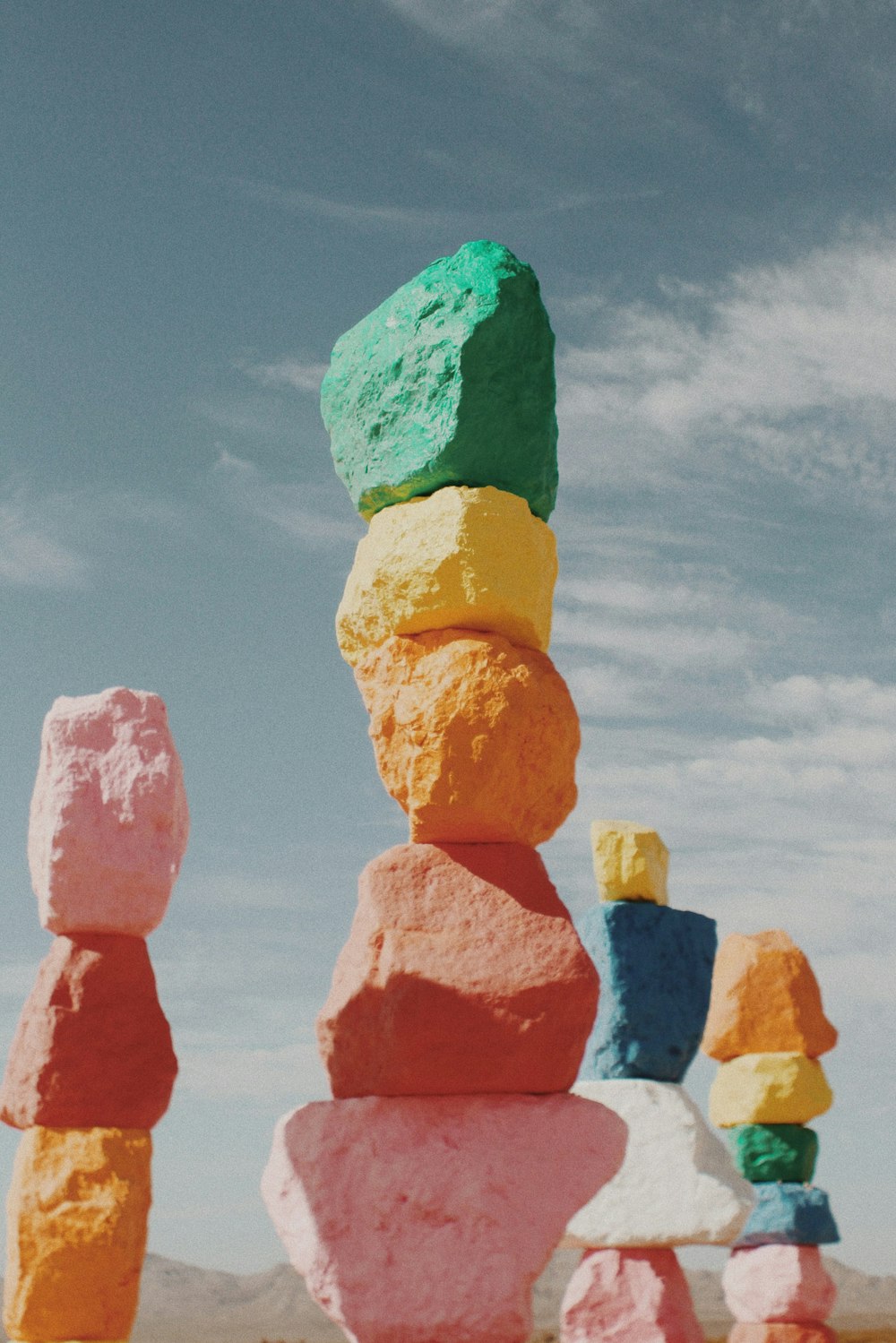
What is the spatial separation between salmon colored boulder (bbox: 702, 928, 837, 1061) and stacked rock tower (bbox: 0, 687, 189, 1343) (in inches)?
261

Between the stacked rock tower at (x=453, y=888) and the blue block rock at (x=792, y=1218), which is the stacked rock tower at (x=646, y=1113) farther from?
the blue block rock at (x=792, y=1218)

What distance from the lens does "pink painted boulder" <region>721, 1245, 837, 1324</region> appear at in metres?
12.1

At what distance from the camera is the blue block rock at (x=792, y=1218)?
12.2 m

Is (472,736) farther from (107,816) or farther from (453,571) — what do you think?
(107,816)

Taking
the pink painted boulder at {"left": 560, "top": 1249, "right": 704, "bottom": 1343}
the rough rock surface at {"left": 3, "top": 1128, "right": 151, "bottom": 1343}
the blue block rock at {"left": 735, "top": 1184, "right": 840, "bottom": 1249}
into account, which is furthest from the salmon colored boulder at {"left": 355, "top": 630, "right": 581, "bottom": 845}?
the blue block rock at {"left": 735, "top": 1184, "right": 840, "bottom": 1249}

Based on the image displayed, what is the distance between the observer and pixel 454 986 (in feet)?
18.0

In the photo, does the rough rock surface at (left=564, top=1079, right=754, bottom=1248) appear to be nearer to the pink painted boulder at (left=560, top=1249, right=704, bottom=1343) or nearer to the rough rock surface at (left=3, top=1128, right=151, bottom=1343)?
the pink painted boulder at (left=560, top=1249, right=704, bottom=1343)

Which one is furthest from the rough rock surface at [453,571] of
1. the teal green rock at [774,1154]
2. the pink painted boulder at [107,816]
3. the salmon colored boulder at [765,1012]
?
the teal green rock at [774,1154]

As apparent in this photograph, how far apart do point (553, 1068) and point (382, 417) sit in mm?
2897

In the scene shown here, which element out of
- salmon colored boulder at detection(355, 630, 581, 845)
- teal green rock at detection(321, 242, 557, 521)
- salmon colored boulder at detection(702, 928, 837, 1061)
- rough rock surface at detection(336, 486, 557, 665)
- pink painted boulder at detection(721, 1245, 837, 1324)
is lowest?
pink painted boulder at detection(721, 1245, 837, 1324)

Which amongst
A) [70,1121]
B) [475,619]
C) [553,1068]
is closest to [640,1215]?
[553,1068]

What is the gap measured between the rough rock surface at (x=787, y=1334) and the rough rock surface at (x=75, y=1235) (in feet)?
22.8

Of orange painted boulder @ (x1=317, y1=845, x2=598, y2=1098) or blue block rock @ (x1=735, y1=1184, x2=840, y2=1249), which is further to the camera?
blue block rock @ (x1=735, y1=1184, x2=840, y2=1249)

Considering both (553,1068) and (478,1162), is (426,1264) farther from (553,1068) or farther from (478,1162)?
(553,1068)
